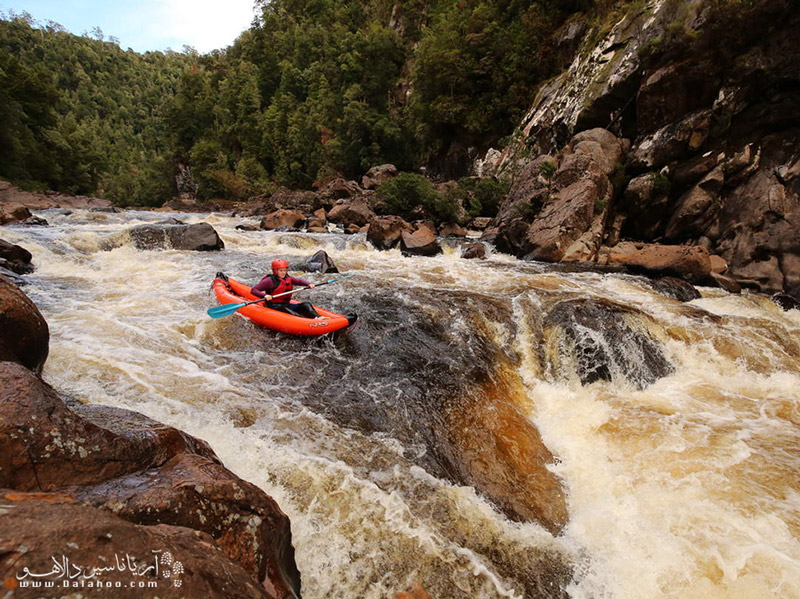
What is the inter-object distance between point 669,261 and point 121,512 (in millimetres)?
10155

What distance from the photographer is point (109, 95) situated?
69.7 m

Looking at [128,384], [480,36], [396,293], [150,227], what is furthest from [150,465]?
[480,36]

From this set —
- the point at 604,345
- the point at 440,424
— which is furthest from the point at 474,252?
the point at 440,424

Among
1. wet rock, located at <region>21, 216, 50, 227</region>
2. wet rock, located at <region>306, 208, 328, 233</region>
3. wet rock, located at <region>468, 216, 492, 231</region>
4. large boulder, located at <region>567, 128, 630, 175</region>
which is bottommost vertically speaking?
wet rock, located at <region>21, 216, 50, 227</region>

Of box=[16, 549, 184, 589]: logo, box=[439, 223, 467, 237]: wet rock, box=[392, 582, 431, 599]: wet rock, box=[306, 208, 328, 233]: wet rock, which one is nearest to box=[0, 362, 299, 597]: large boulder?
box=[16, 549, 184, 589]: logo

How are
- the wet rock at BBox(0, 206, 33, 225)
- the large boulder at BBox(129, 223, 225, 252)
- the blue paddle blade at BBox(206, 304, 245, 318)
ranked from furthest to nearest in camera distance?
1. the wet rock at BBox(0, 206, 33, 225)
2. the large boulder at BBox(129, 223, 225, 252)
3. the blue paddle blade at BBox(206, 304, 245, 318)

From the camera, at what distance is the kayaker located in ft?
18.0

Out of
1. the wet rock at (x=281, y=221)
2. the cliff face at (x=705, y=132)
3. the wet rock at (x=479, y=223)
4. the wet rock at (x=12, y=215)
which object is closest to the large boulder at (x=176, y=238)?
the wet rock at (x=12, y=215)

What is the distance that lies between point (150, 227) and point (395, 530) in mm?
10518

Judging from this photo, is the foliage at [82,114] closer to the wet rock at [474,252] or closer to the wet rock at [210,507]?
the wet rock at [474,252]

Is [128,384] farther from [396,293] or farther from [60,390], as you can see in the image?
[396,293]

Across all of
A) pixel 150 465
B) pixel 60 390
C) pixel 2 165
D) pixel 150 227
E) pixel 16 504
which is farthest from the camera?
pixel 2 165

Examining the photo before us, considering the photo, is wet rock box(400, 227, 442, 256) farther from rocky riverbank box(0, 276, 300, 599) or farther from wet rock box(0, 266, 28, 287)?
rocky riverbank box(0, 276, 300, 599)

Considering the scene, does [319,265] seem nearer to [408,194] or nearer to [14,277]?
[14,277]
